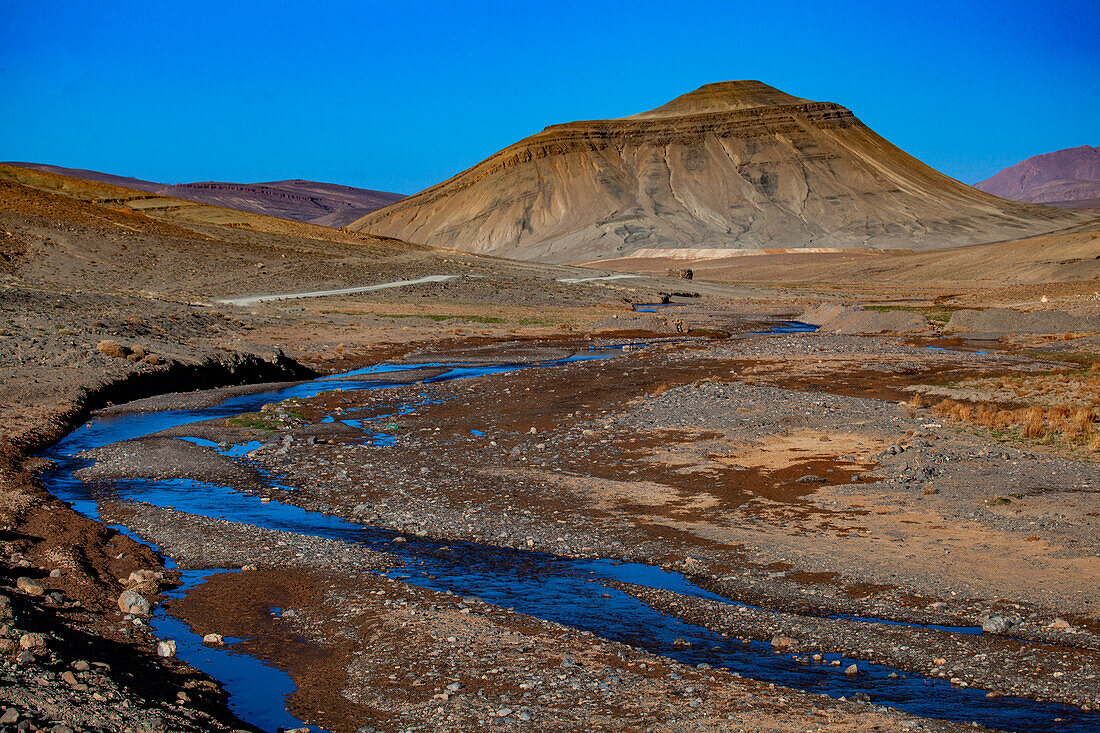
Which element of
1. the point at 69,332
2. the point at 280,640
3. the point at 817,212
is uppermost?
the point at 817,212

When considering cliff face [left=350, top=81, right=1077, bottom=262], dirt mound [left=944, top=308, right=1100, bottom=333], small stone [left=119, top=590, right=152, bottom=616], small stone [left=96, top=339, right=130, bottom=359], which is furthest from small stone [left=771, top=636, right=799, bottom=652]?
cliff face [left=350, top=81, right=1077, bottom=262]

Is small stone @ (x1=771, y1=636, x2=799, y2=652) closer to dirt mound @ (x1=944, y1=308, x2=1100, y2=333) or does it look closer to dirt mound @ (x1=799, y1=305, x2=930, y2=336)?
dirt mound @ (x1=799, y1=305, x2=930, y2=336)

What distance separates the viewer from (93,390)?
21.6m

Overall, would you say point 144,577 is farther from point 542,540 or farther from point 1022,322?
point 1022,322

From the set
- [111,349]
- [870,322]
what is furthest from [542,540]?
[870,322]

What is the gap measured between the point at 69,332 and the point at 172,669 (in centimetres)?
2243

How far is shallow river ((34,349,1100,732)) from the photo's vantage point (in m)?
7.06

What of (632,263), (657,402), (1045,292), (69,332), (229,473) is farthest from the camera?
(632,263)

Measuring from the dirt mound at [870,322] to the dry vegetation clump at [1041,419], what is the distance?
24002mm

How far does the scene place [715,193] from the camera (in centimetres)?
15612

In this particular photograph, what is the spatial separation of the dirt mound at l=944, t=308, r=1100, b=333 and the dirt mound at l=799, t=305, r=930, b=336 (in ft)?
5.10

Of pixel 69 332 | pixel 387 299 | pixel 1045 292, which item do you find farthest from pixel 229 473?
pixel 1045 292

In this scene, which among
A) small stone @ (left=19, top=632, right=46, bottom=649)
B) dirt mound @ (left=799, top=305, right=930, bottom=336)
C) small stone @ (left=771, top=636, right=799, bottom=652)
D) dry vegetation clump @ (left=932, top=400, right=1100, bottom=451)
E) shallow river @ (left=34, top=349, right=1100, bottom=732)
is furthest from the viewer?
dirt mound @ (left=799, top=305, right=930, bottom=336)

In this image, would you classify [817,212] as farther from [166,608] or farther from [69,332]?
[166,608]
